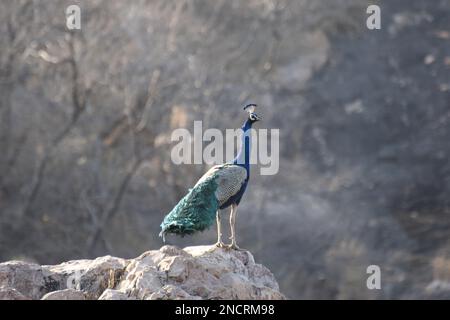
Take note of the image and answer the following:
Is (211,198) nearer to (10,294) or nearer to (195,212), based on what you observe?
(195,212)

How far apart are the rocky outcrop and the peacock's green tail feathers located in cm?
24

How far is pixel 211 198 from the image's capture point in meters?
10.6

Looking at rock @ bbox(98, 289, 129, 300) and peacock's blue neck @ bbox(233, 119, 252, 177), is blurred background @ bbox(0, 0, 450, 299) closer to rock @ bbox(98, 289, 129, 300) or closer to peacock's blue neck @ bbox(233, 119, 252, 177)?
peacock's blue neck @ bbox(233, 119, 252, 177)

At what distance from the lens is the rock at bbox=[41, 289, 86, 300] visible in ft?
29.5

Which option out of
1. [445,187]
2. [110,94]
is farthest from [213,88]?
[445,187]

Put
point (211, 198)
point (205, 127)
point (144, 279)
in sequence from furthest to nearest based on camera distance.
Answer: point (205, 127)
point (211, 198)
point (144, 279)

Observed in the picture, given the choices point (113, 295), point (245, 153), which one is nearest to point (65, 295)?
point (113, 295)

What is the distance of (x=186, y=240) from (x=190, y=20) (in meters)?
5.94

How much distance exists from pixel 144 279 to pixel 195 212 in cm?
123

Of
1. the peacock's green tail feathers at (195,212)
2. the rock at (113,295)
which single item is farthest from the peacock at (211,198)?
the rock at (113,295)

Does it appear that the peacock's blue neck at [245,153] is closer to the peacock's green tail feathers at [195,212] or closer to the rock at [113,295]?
the peacock's green tail feathers at [195,212]

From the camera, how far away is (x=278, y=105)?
26797 mm

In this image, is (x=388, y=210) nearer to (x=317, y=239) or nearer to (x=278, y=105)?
(x=317, y=239)

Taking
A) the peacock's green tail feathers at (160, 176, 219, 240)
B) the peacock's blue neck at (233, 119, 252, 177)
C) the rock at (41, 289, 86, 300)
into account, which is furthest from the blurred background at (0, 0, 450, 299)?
the rock at (41, 289, 86, 300)
